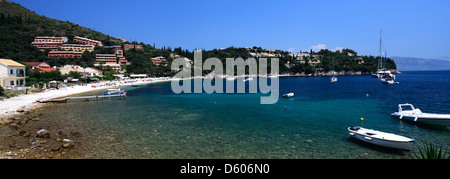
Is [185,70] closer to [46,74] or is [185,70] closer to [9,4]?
[46,74]

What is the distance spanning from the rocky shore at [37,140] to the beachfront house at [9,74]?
2512 centimetres

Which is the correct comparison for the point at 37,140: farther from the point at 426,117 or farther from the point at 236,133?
the point at 426,117

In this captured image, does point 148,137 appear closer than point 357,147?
No

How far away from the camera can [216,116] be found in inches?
993

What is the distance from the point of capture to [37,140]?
15.9 metres

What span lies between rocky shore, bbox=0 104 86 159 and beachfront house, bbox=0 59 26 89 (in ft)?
82.4

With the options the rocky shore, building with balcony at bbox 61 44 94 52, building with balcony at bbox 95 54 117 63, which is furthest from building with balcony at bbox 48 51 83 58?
the rocky shore

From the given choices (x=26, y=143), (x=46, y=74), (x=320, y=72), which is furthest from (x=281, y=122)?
(x=320, y=72)

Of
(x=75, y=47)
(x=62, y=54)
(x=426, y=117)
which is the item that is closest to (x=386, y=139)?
(x=426, y=117)

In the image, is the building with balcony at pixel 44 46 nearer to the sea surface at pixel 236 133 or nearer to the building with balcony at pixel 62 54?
the building with balcony at pixel 62 54

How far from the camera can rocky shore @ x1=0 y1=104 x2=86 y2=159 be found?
1350cm

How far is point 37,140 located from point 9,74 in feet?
120

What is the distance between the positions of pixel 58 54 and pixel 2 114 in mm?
103441

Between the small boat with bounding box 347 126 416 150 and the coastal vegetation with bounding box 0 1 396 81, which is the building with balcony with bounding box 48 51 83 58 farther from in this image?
the small boat with bounding box 347 126 416 150
